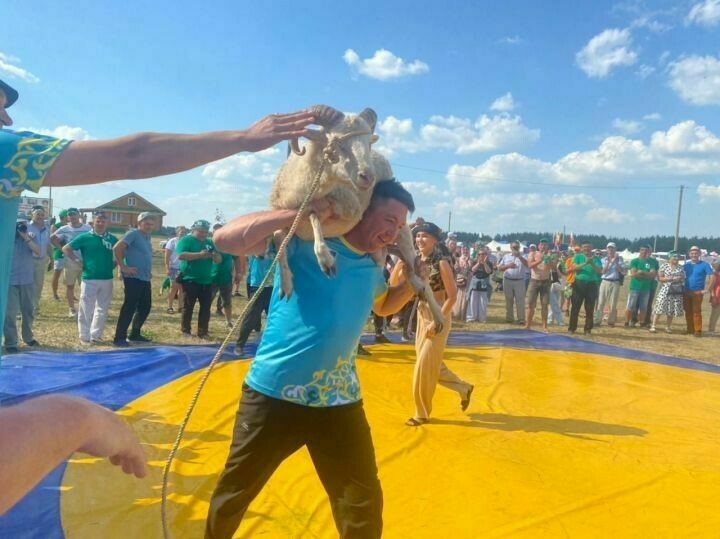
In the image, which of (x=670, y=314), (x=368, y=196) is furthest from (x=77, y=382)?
(x=670, y=314)

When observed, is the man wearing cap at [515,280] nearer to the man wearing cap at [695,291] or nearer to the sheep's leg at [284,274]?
the man wearing cap at [695,291]

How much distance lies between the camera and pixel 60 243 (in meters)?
10.1

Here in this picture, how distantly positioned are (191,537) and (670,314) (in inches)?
501

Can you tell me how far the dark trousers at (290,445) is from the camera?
7.57 ft

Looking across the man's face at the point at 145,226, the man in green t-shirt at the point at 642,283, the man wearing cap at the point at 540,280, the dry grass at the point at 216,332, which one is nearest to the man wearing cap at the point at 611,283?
the man in green t-shirt at the point at 642,283

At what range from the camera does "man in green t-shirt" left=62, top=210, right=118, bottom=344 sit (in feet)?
25.7

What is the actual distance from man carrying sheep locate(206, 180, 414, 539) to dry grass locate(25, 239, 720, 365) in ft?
19.8

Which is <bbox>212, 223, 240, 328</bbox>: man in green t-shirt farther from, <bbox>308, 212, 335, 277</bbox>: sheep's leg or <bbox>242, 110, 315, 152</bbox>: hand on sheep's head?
<bbox>242, 110, 315, 152</bbox>: hand on sheep's head

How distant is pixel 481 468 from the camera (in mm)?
4082

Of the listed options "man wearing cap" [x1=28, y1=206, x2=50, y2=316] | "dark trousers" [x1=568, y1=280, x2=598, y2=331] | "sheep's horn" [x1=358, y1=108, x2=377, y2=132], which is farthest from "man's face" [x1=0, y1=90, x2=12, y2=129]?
"dark trousers" [x1=568, y1=280, x2=598, y2=331]

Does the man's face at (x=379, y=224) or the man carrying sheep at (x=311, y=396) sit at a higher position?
the man's face at (x=379, y=224)

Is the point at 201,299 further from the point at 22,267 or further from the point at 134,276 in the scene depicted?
the point at 22,267

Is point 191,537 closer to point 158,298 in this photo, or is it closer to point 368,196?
point 368,196

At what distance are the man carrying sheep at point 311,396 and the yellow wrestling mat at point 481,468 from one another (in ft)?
3.22
